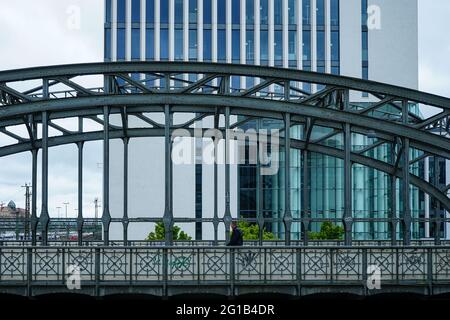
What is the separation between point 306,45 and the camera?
53.9 metres

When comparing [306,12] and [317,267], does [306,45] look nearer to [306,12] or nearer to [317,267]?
[306,12]

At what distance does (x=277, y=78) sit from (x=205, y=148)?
98.1ft

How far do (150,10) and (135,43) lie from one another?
290 centimetres

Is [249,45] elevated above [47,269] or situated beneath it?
elevated above

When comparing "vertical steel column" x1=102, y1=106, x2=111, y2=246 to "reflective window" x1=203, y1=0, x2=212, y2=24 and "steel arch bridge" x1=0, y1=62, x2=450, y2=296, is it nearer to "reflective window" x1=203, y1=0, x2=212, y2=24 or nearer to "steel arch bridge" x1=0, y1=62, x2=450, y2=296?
"steel arch bridge" x1=0, y1=62, x2=450, y2=296

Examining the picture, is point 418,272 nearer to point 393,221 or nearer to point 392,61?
point 393,221

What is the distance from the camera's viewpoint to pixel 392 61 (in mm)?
54188

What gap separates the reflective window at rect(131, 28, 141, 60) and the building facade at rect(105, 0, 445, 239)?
0.08m

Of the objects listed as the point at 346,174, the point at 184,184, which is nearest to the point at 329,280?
the point at 346,174

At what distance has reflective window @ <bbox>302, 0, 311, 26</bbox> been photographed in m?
53.7

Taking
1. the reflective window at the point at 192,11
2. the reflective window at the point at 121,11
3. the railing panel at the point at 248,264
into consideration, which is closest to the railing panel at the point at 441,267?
the railing panel at the point at 248,264

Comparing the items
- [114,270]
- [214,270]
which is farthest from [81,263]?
[214,270]
